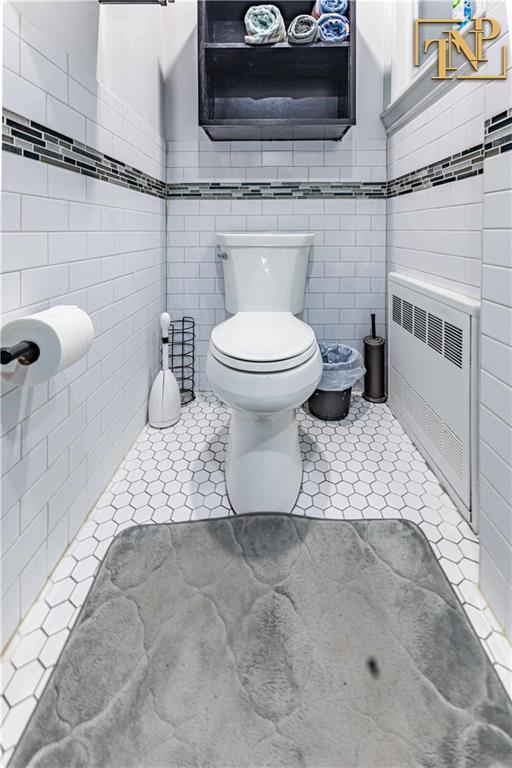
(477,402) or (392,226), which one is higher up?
(392,226)

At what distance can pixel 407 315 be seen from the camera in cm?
181

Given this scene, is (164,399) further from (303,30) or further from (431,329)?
(303,30)

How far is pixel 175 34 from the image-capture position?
2.05 meters

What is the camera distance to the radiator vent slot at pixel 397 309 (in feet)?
6.27

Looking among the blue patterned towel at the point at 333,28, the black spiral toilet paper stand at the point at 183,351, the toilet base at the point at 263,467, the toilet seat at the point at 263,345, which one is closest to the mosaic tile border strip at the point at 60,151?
the toilet seat at the point at 263,345

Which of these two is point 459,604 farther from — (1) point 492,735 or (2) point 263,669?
(2) point 263,669

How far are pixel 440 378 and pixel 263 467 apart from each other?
0.68 metres

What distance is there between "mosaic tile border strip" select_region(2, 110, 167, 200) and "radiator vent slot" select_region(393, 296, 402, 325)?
1208 millimetres

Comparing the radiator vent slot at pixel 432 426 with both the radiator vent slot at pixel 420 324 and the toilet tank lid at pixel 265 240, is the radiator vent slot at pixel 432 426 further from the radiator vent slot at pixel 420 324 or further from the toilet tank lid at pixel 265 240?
the toilet tank lid at pixel 265 240

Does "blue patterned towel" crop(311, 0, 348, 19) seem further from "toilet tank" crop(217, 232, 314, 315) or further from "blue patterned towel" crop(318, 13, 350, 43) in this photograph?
"toilet tank" crop(217, 232, 314, 315)

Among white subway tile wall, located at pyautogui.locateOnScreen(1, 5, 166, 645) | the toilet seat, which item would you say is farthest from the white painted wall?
the toilet seat

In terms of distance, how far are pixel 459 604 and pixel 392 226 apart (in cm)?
170

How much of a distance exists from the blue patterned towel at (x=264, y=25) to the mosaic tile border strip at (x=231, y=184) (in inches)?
21.9

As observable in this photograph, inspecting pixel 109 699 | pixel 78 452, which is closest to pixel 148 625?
pixel 109 699
